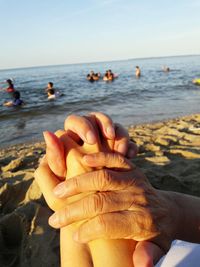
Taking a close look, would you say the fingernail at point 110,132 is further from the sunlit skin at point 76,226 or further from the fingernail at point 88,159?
the fingernail at point 88,159

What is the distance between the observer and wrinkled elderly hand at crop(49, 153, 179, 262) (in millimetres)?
1190

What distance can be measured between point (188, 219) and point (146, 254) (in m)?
0.41

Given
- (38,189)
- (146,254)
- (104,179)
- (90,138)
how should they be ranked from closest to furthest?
(146,254) < (104,179) < (90,138) < (38,189)

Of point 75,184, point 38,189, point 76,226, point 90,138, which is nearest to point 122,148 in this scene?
point 90,138

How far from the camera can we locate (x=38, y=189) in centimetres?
290

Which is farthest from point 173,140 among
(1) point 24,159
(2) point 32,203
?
(2) point 32,203

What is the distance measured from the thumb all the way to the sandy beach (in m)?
1.02

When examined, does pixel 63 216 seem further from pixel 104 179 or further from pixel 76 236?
pixel 104 179

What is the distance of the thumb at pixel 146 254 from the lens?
42.9 inches

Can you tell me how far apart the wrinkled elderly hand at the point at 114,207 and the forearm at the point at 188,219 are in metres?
0.10

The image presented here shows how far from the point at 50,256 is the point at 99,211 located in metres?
1.07

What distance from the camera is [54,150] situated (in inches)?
55.1

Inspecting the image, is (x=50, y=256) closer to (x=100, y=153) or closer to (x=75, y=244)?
(x=75, y=244)

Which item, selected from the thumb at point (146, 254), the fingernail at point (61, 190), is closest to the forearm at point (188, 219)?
the thumb at point (146, 254)
